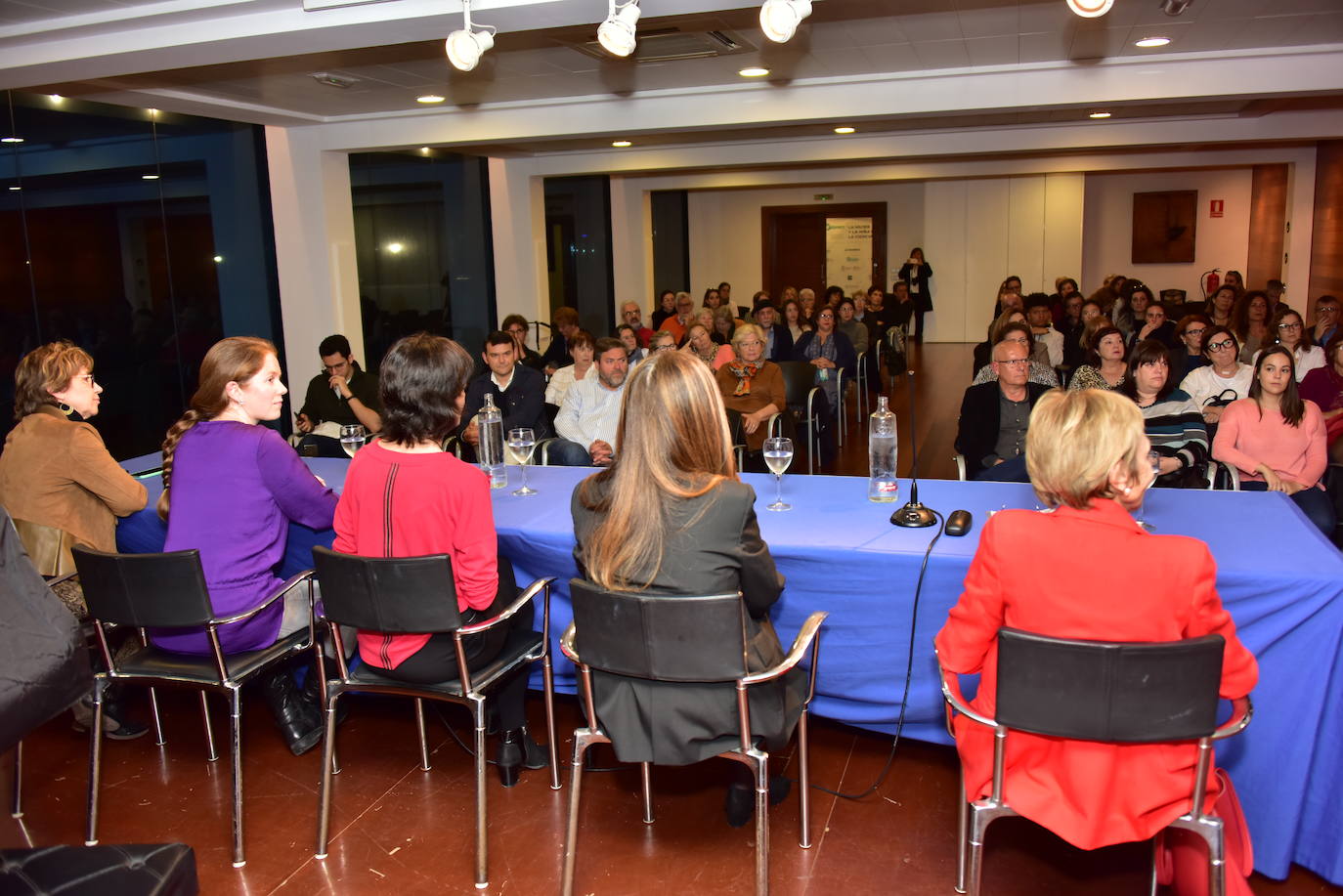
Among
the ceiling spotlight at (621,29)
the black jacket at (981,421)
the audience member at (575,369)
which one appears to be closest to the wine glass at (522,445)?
the ceiling spotlight at (621,29)

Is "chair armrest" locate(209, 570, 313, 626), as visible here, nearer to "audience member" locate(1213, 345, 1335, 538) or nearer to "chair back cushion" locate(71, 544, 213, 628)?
"chair back cushion" locate(71, 544, 213, 628)

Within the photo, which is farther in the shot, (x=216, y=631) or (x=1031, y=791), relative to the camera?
(x=216, y=631)

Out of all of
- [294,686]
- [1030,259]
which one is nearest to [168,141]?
[294,686]

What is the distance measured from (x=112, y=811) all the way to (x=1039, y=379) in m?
4.74

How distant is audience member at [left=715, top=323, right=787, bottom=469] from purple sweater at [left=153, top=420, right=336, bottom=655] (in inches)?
137

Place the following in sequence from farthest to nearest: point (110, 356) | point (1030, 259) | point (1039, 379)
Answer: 1. point (1030, 259)
2. point (110, 356)
3. point (1039, 379)

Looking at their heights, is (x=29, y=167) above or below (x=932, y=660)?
above

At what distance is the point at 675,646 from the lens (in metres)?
2.24

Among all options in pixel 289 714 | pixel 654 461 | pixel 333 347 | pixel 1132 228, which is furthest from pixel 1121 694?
pixel 1132 228

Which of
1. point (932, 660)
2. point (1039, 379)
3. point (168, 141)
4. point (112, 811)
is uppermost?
point (168, 141)

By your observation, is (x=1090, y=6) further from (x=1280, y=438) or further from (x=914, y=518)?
(x=1280, y=438)

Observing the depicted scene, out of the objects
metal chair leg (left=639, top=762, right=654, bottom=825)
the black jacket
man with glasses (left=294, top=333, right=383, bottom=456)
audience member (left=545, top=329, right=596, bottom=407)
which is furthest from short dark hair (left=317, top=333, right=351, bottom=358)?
metal chair leg (left=639, top=762, right=654, bottom=825)

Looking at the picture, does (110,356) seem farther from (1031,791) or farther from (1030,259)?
(1030,259)

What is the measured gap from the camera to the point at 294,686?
344 centimetres
